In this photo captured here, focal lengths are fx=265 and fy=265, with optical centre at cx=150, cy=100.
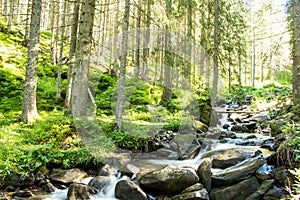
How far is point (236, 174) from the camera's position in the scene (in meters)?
6.73

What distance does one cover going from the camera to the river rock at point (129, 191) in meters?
6.54

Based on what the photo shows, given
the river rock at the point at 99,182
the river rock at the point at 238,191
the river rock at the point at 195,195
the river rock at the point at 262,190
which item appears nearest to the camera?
the river rock at the point at 262,190

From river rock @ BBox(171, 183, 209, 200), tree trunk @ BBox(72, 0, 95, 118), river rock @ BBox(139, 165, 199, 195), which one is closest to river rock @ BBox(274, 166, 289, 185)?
river rock @ BBox(171, 183, 209, 200)

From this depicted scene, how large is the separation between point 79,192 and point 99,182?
0.72 meters

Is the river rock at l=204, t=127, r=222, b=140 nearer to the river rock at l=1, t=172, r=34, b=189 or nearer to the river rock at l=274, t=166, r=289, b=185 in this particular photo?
the river rock at l=274, t=166, r=289, b=185

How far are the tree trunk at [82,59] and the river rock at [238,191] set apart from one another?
5.77 m

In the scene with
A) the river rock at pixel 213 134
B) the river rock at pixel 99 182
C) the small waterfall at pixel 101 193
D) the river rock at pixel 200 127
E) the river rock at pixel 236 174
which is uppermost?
the river rock at pixel 200 127

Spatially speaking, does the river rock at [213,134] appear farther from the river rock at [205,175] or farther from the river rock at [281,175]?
the river rock at [281,175]

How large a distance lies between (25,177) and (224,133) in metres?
8.64

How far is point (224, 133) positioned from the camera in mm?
12336

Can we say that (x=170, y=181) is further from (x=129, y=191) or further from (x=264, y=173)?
(x=264, y=173)

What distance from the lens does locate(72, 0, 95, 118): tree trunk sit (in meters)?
9.79

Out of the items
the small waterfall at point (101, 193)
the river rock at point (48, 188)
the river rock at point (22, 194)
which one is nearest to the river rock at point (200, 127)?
the small waterfall at point (101, 193)

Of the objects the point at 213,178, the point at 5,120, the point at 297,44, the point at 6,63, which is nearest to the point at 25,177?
the point at 5,120
